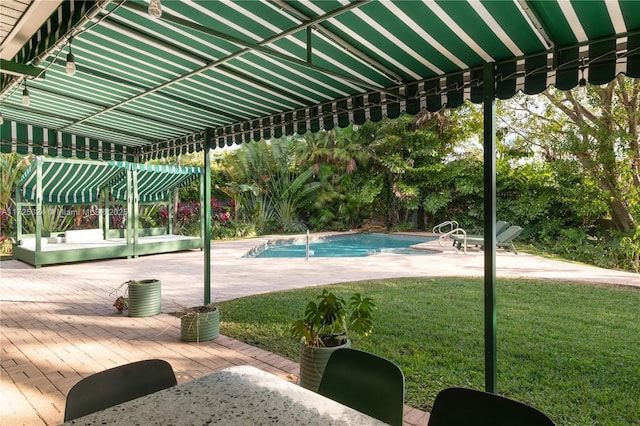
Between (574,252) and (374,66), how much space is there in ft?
43.0

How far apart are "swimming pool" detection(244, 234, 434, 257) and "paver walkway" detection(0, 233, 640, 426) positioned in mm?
1973

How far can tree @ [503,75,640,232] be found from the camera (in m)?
12.2

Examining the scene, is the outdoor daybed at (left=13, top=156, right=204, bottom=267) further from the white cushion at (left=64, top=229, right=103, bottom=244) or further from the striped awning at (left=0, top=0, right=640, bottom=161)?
the striped awning at (left=0, top=0, right=640, bottom=161)

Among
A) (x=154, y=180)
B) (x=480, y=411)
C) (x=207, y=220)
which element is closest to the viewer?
(x=480, y=411)

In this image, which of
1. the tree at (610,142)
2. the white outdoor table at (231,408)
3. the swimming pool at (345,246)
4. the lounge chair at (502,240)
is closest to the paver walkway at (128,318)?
the lounge chair at (502,240)

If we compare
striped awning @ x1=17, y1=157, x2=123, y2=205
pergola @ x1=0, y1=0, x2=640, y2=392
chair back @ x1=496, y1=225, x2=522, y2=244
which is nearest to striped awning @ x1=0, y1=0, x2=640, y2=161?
pergola @ x1=0, y1=0, x2=640, y2=392

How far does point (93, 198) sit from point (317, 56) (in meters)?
12.2

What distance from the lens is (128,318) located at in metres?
5.94

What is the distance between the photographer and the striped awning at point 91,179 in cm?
1103

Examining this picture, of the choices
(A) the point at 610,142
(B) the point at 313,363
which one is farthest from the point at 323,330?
(A) the point at 610,142

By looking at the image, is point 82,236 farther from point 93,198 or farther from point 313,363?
point 313,363

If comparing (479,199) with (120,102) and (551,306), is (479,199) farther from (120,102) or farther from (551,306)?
(120,102)

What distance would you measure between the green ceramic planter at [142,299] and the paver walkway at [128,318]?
0.17 m

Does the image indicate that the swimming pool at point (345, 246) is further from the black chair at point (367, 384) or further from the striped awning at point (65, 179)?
the black chair at point (367, 384)
